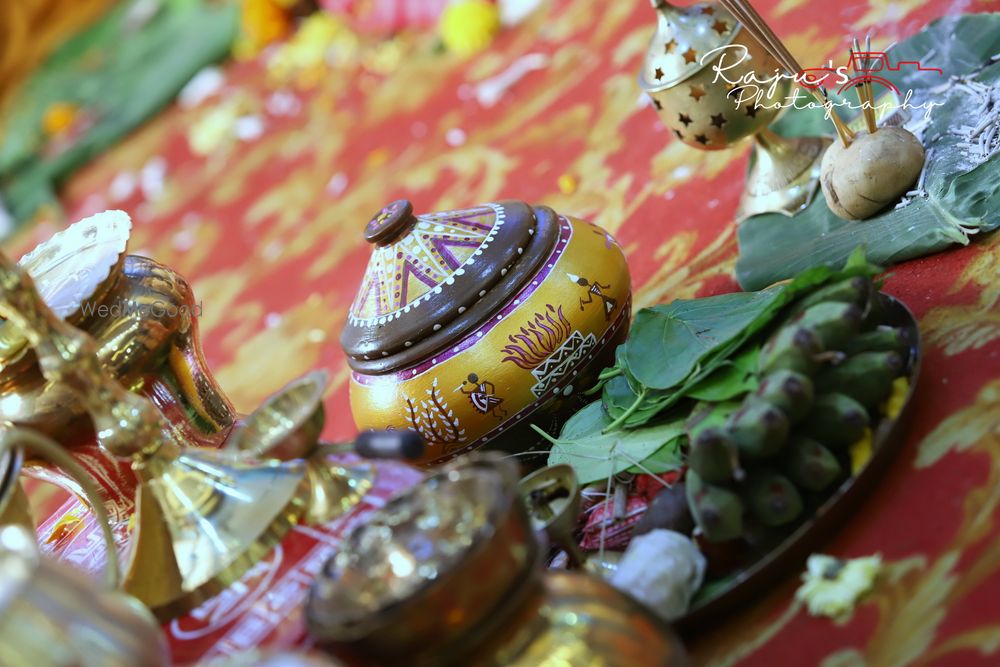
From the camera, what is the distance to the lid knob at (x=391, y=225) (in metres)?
1.23

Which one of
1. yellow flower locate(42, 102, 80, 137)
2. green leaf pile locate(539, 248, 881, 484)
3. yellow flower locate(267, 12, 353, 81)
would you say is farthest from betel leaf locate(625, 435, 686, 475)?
yellow flower locate(42, 102, 80, 137)

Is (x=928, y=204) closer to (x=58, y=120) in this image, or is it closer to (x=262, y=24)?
(x=262, y=24)

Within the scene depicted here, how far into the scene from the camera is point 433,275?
118cm

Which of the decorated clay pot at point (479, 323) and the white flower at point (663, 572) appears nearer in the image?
the white flower at point (663, 572)

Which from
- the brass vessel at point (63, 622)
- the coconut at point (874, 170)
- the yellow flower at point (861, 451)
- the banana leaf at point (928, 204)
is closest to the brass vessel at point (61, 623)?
the brass vessel at point (63, 622)

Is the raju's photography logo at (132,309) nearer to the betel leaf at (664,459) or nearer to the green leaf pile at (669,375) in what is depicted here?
the green leaf pile at (669,375)

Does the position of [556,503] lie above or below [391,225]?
below

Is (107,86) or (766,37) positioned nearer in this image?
(766,37)

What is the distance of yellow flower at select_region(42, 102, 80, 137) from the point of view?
4.00m

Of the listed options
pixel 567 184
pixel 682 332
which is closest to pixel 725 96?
pixel 682 332

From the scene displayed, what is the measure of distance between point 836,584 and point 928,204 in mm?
575

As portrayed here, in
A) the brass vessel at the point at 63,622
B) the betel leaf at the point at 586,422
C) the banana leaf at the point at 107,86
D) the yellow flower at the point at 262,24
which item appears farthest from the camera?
the banana leaf at the point at 107,86

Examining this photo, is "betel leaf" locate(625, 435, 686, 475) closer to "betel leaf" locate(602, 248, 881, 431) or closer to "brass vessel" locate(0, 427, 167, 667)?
"betel leaf" locate(602, 248, 881, 431)

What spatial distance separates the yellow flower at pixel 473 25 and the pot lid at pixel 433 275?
1.63 meters
